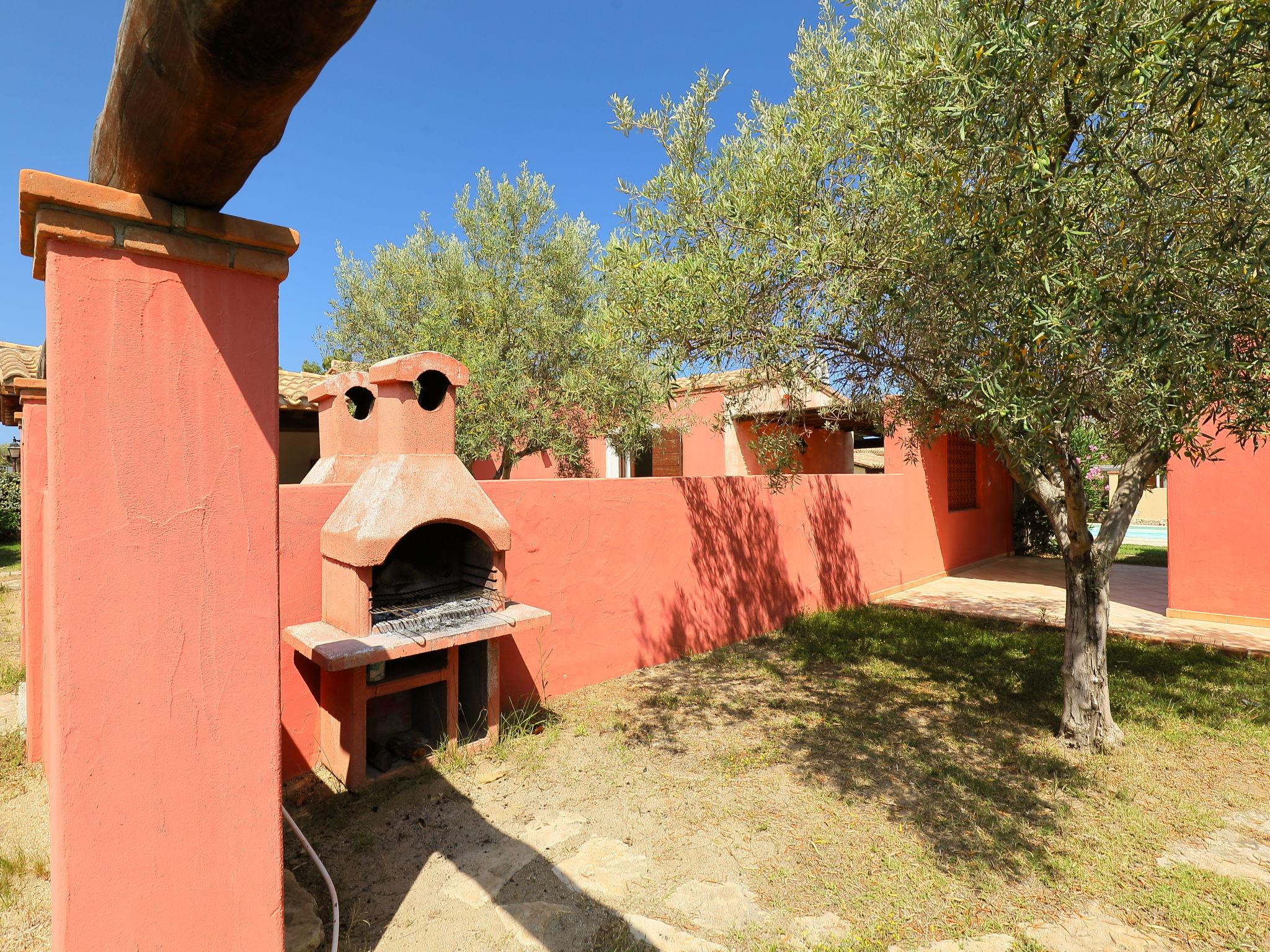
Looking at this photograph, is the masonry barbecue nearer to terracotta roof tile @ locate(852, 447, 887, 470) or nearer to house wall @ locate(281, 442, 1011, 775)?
house wall @ locate(281, 442, 1011, 775)

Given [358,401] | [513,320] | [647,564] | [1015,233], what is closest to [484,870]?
[647,564]

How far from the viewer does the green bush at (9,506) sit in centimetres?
1833

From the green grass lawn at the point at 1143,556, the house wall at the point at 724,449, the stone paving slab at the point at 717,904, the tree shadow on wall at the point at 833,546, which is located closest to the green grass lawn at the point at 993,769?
Answer: the stone paving slab at the point at 717,904

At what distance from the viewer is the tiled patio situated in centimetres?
803

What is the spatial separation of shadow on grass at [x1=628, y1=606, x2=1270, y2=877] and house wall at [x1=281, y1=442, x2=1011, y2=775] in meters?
0.54

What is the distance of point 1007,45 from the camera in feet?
10.9

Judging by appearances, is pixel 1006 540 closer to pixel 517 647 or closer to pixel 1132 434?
pixel 1132 434

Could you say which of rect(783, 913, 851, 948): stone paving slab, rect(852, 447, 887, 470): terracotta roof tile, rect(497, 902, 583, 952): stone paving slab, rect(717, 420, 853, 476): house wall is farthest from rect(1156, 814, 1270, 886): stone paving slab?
rect(852, 447, 887, 470): terracotta roof tile

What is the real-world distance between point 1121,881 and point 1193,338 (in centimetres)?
295

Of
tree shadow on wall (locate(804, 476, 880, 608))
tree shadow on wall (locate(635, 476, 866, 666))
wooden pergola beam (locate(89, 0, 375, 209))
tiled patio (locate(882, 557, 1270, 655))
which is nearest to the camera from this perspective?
wooden pergola beam (locate(89, 0, 375, 209))

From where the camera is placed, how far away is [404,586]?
538 cm

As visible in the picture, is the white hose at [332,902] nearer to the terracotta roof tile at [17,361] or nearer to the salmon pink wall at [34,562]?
the salmon pink wall at [34,562]

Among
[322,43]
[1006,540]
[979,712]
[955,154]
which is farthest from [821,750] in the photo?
[1006,540]

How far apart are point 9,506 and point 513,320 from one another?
18.1 metres
